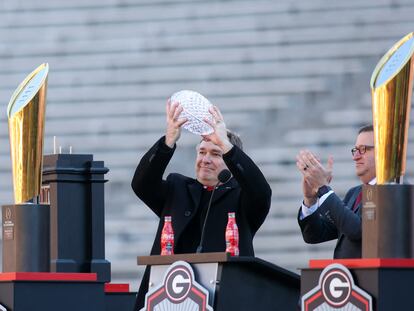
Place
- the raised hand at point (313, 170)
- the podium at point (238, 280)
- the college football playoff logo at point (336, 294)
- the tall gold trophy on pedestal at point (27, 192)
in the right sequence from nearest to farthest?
the college football playoff logo at point (336, 294) < the podium at point (238, 280) < the raised hand at point (313, 170) < the tall gold trophy on pedestal at point (27, 192)

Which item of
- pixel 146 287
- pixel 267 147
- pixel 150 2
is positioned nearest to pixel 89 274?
pixel 146 287

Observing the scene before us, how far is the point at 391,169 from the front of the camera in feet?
17.5

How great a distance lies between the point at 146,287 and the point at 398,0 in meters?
8.50

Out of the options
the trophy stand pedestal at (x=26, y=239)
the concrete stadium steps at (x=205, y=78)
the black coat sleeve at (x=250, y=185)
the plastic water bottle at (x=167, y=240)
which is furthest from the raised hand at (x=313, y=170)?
the concrete stadium steps at (x=205, y=78)

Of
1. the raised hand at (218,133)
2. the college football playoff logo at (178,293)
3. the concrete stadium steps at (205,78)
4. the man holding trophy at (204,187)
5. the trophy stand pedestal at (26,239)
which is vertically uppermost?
the concrete stadium steps at (205,78)

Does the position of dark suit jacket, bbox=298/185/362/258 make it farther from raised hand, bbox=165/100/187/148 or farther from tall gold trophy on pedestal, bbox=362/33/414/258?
raised hand, bbox=165/100/187/148

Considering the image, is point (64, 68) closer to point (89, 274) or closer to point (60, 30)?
point (60, 30)

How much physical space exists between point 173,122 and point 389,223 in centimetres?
139

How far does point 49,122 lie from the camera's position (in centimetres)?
1536

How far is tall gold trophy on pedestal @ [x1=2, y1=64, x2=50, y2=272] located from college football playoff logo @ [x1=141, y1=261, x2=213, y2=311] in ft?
2.23

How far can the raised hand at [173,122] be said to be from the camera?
6.31 m

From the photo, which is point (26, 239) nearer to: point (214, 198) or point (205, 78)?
point (214, 198)

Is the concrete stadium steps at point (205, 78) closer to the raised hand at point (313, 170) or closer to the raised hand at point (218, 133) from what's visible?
the raised hand at point (218, 133)

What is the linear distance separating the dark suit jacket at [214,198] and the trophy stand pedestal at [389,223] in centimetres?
100
